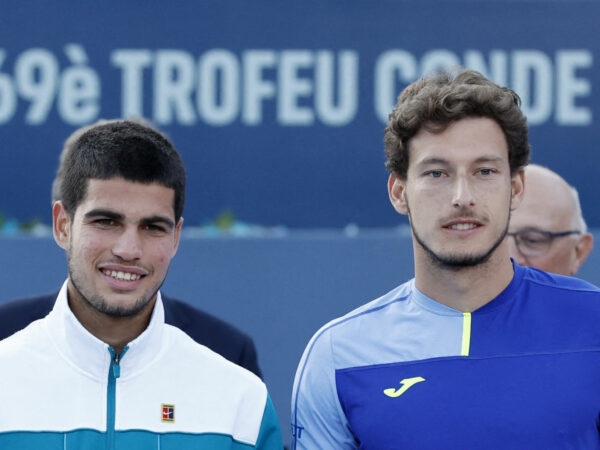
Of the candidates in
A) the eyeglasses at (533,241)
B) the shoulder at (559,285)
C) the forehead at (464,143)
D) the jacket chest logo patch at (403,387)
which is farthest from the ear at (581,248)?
the jacket chest logo patch at (403,387)

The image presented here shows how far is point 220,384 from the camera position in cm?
263

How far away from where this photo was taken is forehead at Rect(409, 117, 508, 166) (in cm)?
265

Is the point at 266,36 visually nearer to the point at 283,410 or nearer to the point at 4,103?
the point at 4,103

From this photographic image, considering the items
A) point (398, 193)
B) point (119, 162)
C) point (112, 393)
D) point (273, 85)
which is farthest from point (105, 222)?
point (273, 85)

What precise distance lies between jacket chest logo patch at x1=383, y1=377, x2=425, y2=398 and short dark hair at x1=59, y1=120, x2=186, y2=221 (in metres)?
0.63

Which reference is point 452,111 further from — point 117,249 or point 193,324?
point 193,324

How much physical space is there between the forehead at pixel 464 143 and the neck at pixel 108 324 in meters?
0.73

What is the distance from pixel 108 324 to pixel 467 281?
2.70ft

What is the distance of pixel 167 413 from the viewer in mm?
2586

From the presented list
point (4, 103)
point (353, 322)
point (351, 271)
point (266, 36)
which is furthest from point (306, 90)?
point (353, 322)

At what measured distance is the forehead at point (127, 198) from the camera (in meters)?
2.62

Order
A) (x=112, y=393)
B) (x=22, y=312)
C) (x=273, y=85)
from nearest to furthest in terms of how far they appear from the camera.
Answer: (x=112, y=393) → (x=22, y=312) → (x=273, y=85)

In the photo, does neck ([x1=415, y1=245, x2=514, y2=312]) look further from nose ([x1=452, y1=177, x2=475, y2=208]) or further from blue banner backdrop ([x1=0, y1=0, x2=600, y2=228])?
blue banner backdrop ([x1=0, y1=0, x2=600, y2=228])

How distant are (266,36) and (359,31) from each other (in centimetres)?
45
